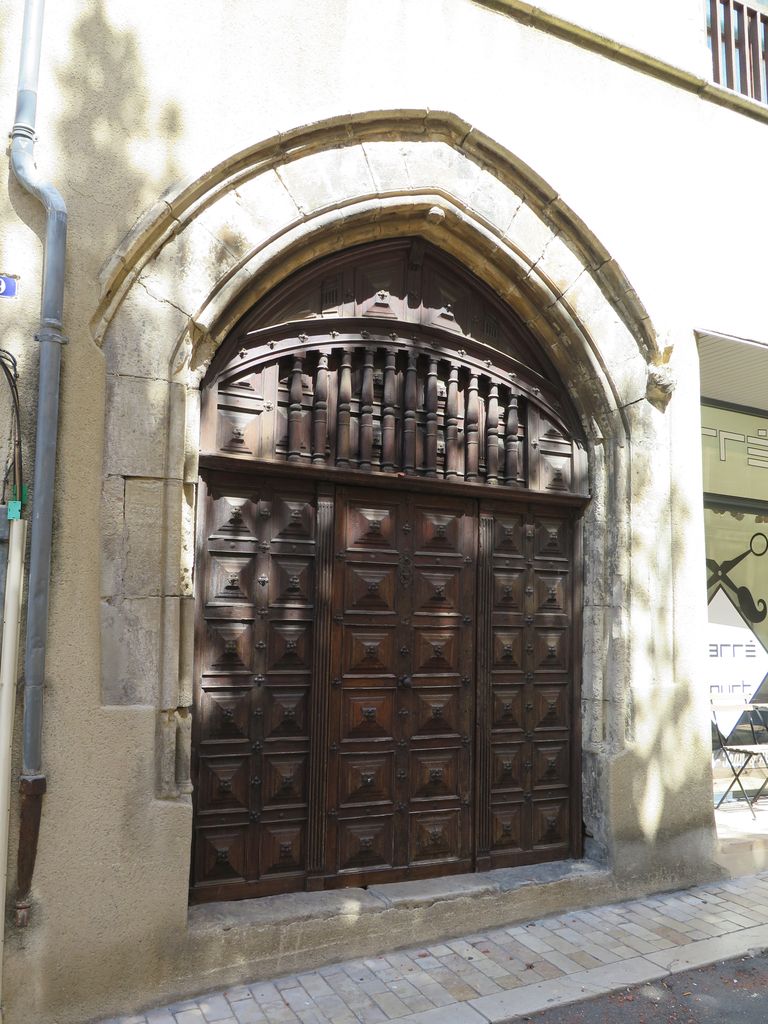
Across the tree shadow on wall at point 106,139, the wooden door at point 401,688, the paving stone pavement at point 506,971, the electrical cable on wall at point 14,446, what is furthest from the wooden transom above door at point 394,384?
the paving stone pavement at point 506,971

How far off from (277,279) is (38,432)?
1.53 metres

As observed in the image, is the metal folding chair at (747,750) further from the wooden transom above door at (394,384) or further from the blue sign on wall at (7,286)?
the blue sign on wall at (7,286)

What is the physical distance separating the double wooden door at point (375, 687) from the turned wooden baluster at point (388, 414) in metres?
0.20

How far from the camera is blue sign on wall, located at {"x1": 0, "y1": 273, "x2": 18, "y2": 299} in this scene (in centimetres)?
360

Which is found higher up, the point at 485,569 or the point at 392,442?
the point at 392,442

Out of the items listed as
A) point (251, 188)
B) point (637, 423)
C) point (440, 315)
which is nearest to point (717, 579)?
point (637, 423)

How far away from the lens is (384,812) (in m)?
4.55

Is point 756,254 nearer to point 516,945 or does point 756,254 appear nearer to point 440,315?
point 440,315

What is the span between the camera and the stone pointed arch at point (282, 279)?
150 inches

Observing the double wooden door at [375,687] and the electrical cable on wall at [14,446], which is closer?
the electrical cable on wall at [14,446]

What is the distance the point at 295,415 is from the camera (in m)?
4.43

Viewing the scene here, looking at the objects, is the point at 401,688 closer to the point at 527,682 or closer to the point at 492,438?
the point at 527,682

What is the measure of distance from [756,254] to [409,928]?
16.9 feet

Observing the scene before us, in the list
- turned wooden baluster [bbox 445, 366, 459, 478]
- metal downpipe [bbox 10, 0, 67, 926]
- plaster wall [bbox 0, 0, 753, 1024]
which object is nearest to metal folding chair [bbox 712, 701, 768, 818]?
plaster wall [bbox 0, 0, 753, 1024]
